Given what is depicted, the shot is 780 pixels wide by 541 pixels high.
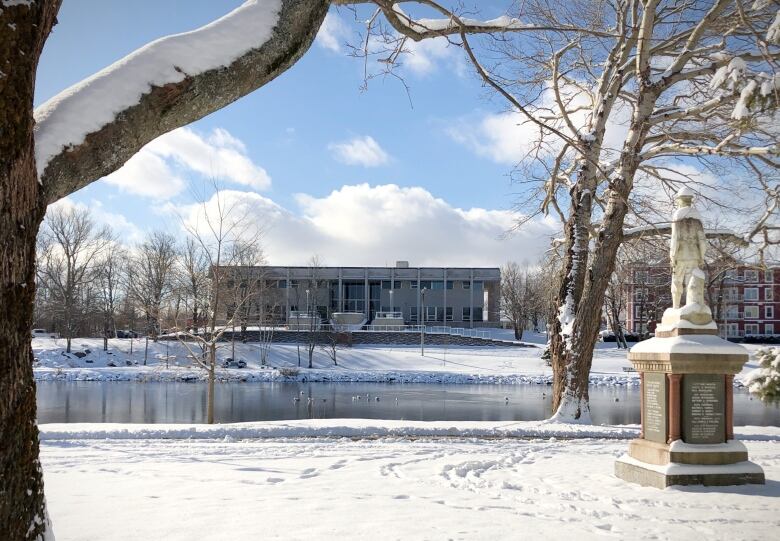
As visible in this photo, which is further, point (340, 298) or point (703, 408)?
point (340, 298)

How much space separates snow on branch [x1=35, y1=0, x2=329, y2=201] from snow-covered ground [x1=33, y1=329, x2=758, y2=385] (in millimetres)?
36425

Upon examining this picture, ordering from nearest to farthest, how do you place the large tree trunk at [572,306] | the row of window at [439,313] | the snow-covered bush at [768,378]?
the large tree trunk at [572,306]
the snow-covered bush at [768,378]
the row of window at [439,313]

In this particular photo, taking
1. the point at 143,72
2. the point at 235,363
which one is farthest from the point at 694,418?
the point at 235,363

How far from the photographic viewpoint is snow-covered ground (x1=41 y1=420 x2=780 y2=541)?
18.5 ft

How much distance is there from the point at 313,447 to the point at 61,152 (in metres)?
8.39

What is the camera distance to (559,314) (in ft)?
53.4

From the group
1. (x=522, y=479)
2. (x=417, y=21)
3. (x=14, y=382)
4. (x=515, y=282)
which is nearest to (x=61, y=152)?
(x=14, y=382)

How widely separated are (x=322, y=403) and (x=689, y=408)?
21.9m

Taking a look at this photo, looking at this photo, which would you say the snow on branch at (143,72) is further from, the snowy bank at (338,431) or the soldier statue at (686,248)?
the snowy bank at (338,431)

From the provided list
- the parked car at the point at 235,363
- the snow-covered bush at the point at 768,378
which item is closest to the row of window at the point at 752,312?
the parked car at the point at 235,363

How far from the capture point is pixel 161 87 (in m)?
3.78

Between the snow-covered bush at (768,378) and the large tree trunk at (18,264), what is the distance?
901 inches

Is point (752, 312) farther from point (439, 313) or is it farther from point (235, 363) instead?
point (235, 363)

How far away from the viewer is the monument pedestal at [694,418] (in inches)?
321
